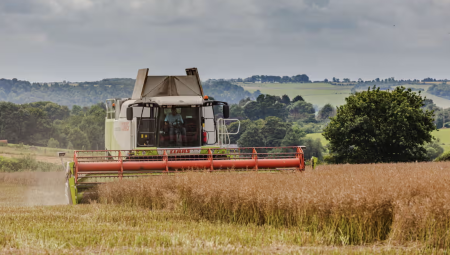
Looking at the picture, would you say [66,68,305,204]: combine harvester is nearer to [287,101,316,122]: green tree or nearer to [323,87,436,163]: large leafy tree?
[323,87,436,163]: large leafy tree

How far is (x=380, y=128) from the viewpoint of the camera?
38.8m

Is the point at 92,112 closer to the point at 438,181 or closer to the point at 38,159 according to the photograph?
the point at 38,159

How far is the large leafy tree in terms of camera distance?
38.2 metres

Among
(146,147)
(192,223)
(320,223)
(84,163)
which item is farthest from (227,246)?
(146,147)

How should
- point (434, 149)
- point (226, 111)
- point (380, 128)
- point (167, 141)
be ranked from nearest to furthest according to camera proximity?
point (226, 111)
point (167, 141)
point (380, 128)
point (434, 149)

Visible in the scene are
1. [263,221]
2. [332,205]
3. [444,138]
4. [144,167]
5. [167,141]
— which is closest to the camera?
[332,205]

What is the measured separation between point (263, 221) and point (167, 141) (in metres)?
6.88

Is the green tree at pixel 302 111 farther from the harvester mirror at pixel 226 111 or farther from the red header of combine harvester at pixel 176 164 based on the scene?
the red header of combine harvester at pixel 176 164

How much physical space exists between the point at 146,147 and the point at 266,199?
7.34m

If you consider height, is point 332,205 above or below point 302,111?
above

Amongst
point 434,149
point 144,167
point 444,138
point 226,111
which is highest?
point 226,111

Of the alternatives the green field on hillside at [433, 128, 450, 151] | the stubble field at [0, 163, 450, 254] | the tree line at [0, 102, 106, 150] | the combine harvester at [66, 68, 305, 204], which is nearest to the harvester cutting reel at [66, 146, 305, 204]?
the combine harvester at [66, 68, 305, 204]

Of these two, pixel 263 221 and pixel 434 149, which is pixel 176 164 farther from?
pixel 434 149

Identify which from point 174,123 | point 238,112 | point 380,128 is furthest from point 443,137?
point 174,123
